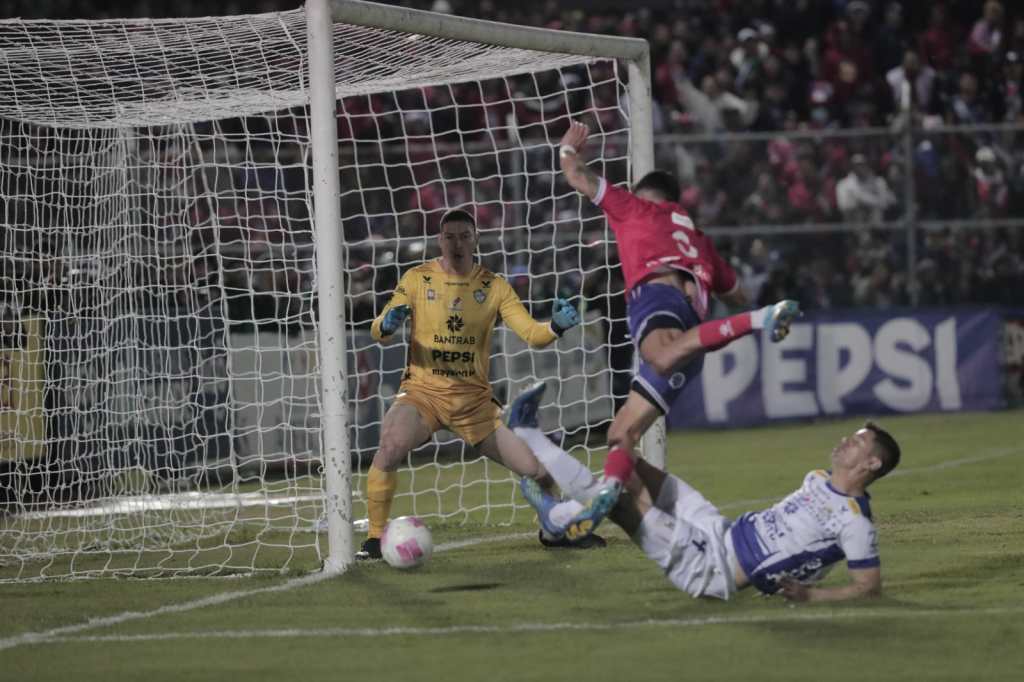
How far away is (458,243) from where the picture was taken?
9.57 m

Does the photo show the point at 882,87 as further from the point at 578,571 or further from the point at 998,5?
the point at 578,571

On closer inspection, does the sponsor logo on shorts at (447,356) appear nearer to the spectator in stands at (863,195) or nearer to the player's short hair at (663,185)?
the player's short hair at (663,185)

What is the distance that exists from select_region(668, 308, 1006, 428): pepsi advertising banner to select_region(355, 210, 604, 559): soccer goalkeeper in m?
8.64

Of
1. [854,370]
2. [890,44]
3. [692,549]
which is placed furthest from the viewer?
[890,44]

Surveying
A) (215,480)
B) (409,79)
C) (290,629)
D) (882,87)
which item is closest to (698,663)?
(290,629)

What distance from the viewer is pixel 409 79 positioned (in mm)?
10961

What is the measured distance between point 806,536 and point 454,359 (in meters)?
3.12

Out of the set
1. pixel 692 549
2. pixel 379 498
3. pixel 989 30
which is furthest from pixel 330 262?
pixel 989 30

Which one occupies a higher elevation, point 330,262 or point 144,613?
point 330,262

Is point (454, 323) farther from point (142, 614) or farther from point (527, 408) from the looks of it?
point (142, 614)

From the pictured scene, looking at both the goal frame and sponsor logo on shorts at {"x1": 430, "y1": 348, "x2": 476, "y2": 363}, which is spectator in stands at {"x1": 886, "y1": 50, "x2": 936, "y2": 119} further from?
the goal frame

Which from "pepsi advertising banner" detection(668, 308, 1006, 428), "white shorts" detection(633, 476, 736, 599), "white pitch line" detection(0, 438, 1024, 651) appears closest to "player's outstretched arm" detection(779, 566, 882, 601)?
"white pitch line" detection(0, 438, 1024, 651)

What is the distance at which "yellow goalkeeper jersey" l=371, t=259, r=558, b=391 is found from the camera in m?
9.59

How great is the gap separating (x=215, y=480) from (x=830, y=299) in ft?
25.2
